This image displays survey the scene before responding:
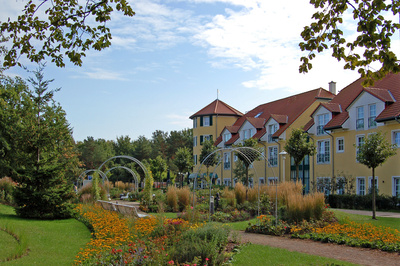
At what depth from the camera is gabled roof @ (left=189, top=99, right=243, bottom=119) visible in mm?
50875

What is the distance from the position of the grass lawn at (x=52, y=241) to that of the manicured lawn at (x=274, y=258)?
3.87 m

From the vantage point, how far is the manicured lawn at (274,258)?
27.5 feet

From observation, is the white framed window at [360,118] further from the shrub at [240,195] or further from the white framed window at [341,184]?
the shrub at [240,195]

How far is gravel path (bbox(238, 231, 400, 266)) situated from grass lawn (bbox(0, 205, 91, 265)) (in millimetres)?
4755

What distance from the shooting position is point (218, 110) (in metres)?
51.2

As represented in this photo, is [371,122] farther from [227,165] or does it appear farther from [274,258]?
[227,165]

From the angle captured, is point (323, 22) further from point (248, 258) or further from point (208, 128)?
point (208, 128)

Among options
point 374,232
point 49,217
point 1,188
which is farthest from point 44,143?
point 374,232

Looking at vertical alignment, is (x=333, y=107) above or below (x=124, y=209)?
above

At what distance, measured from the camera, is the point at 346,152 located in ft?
94.6

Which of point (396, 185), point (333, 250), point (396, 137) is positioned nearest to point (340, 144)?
point (396, 137)

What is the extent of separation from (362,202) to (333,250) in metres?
14.2

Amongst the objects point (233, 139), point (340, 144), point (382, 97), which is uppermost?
point (382, 97)

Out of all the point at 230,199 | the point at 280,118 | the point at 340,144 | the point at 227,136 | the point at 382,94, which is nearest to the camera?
the point at 230,199
